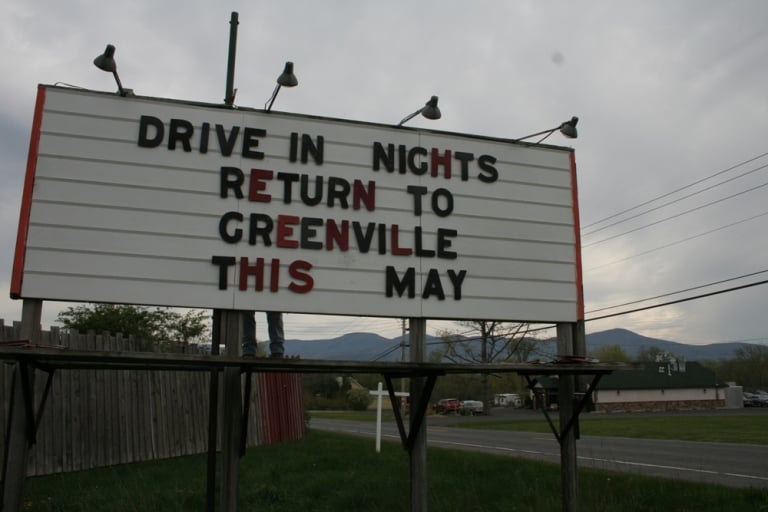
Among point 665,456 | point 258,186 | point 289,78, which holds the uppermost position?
point 289,78

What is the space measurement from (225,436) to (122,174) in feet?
7.38

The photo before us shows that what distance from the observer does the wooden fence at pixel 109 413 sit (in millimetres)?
9047

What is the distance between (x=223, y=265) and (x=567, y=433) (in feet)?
11.6

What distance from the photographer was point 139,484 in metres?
8.67

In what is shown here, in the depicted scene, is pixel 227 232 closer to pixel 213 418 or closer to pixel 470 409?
Answer: pixel 213 418

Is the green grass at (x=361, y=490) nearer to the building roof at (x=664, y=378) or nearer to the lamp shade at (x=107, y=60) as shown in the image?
the lamp shade at (x=107, y=60)

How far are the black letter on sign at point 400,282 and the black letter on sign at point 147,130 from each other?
219 centimetres

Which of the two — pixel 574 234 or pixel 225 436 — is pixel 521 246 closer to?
pixel 574 234

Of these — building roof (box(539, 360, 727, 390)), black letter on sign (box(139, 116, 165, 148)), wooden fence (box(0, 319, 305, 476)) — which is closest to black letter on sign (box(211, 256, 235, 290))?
black letter on sign (box(139, 116, 165, 148))

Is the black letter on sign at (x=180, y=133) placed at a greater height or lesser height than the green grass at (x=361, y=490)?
greater

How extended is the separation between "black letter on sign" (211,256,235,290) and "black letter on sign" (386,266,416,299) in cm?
133

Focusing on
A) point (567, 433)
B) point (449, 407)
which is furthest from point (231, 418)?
point (449, 407)

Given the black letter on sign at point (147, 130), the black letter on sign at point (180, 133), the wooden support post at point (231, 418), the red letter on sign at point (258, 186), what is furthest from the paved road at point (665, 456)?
the black letter on sign at point (147, 130)

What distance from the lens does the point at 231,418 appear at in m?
5.46
